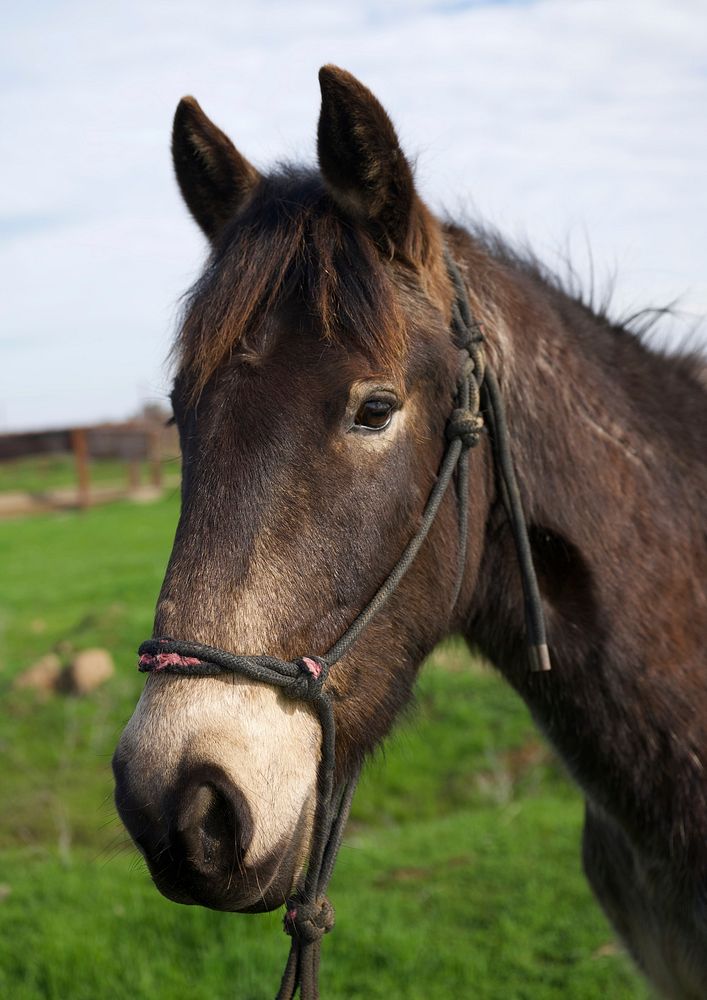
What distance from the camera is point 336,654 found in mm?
2217

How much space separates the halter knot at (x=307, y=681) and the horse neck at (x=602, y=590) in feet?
2.53

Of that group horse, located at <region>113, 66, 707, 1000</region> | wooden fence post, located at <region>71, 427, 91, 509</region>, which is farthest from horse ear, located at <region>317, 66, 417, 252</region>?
wooden fence post, located at <region>71, 427, 91, 509</region>

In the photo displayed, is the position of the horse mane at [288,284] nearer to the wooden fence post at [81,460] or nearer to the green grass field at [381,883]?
the green grass field at [381,883]

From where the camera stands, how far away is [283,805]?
207 centimetres

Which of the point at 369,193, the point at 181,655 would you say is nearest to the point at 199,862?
the point at 181,655

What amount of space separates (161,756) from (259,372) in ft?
3.09

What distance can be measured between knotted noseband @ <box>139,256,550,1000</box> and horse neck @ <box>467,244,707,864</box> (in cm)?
10

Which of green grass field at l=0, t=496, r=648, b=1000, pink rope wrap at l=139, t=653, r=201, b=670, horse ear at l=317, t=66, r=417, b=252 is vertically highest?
horse ear at l=317, t=66, r=417, b=252

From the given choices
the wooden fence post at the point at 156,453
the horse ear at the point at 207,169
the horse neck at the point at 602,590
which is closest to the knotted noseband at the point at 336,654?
→ the horse neck at the point at 602,590

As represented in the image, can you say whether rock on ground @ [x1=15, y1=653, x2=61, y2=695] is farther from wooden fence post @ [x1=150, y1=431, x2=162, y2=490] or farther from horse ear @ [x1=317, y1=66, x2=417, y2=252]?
wooden fence post @ [x1=150, y1=431, x2=162, y2=490]

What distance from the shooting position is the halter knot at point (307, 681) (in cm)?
211

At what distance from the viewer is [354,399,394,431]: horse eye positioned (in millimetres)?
2289

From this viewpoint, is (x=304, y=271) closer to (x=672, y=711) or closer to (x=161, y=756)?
(x=161, y=756)

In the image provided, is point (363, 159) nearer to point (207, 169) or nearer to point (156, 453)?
point (207, 169)
